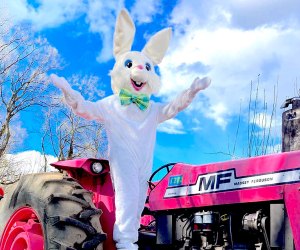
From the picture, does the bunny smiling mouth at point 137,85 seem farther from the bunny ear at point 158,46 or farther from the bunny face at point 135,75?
the bunny ear at point 158,46

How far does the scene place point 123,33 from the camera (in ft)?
15.5

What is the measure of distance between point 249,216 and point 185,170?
27.9 inches

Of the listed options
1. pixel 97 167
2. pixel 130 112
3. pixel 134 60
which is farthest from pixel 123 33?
pixel 97 167

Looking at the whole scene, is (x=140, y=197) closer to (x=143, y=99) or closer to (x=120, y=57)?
(x=143, y=99)

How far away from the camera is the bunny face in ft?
14.8

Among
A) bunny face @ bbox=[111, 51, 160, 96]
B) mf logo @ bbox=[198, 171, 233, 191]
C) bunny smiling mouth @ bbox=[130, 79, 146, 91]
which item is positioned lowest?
mf logo @ bbox=[198, 171, 233, 191]

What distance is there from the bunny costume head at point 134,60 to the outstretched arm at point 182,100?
0.81 ft

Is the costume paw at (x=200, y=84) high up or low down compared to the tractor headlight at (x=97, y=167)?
up

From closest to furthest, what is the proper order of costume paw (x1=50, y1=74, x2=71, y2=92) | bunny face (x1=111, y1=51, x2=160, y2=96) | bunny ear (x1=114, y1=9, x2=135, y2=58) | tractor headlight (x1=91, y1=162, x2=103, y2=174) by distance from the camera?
costume paw (x1=50, y1=74, x2=71, y2=92) < tractor headlight (x1=91, y1=162, x2=103, y2=174) < bunny face (x1=111, y1=51, x2=160, y2=96) < bunny ear (x1=114, y1=9, x2=135, y2=58)

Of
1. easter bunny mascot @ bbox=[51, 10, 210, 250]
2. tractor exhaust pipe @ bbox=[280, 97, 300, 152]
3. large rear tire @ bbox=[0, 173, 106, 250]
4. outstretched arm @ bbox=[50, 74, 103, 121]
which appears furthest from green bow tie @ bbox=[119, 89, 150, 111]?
tractor exhaust pipe @ bbox=[280, 97, 300, 152]

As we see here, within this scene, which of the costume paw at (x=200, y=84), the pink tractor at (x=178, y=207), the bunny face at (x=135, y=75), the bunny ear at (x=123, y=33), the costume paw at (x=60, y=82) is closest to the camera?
the pink tractor at (x=178, y=207)

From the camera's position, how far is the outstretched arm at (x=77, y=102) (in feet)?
13.3

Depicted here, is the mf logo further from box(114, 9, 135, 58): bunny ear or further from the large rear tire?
box(114, 9, 135, 58): bunny ear


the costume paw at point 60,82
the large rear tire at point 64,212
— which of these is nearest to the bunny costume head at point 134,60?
the costume paw at point 60,82
